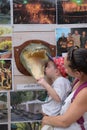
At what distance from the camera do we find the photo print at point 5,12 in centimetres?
221

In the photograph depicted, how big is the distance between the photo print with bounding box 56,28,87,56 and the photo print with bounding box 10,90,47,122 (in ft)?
1.04

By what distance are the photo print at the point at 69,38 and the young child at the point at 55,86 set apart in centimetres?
16

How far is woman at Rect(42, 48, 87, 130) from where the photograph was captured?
5.30 ft

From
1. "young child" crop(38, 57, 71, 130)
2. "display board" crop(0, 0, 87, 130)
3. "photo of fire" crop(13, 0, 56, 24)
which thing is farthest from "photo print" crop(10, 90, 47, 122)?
"photo of fire" crop(13, 0, 56, 24)

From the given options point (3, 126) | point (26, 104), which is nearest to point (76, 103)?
point (26, 104)

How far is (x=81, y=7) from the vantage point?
90.3 inches

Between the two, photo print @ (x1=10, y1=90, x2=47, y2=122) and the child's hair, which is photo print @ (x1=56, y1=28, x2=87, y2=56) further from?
photo print @ (x1=10, y1=90, x2=47, y2=122)

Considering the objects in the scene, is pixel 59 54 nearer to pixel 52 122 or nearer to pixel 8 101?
pixel 8 101

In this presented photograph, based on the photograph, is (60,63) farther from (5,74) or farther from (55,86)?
(5,74)

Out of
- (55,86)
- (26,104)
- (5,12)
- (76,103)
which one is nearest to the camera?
(76,103)

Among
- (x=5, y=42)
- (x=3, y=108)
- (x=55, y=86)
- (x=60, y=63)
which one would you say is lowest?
(x=3, y=108)

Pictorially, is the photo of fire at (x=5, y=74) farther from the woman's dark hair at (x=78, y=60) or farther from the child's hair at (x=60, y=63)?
the woman's dark hair at (x=78, y=60)

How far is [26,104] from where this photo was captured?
2.34 meters

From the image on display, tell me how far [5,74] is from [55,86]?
0.37m
